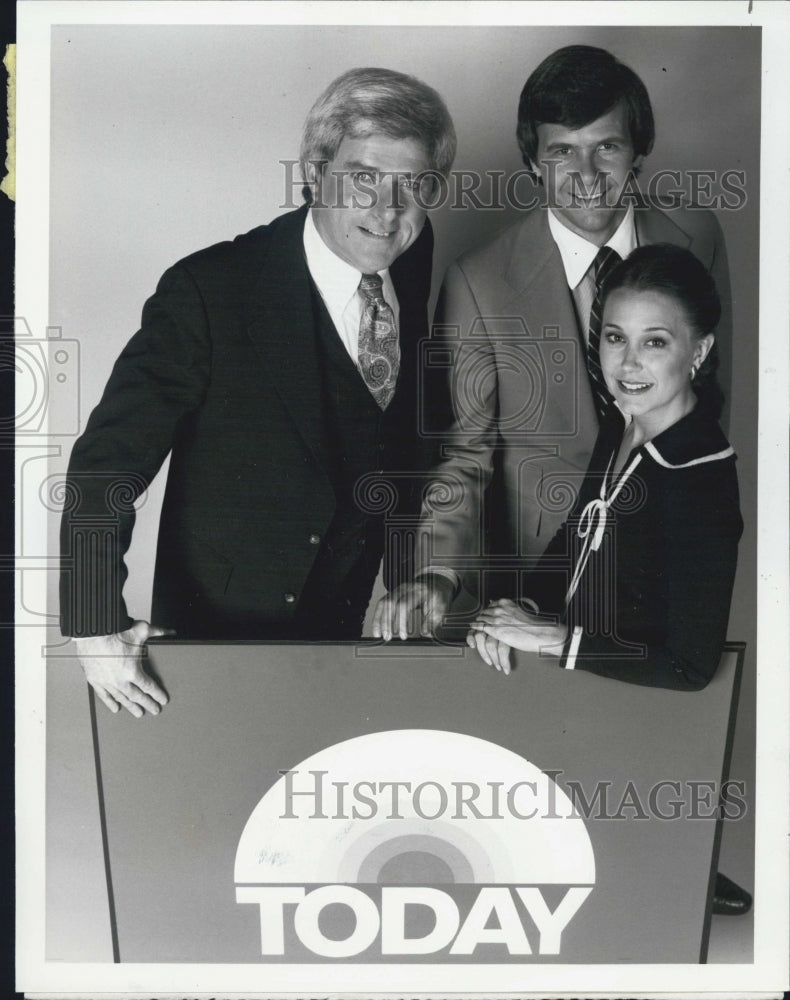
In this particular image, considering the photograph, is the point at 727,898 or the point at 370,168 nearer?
the point at 370,168

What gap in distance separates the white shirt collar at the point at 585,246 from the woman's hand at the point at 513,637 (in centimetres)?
50

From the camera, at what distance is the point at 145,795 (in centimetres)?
148

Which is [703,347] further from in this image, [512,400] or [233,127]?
[233,127]

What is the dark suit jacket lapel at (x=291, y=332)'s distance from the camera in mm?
1429

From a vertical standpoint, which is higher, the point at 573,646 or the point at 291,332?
the point at 291,332

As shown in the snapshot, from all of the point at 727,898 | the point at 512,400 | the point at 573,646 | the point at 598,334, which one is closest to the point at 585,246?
the point at 598,334

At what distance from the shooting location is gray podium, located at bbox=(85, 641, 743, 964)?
145 cm

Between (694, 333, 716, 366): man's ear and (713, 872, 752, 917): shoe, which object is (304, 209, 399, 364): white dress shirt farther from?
(713, 872, 752, 917): shoe

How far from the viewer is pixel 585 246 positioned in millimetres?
1441

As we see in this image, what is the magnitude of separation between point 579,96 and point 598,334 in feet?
1.15

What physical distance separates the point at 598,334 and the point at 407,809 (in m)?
0.78

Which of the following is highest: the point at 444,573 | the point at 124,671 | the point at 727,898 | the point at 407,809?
the point at 444,573

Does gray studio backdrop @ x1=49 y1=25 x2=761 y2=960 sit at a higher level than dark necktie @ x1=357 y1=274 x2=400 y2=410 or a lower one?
higher

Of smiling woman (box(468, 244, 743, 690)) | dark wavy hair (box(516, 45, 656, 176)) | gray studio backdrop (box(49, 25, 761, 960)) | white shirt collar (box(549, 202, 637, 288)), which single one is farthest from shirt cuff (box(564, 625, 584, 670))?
dark wavy hair (box(516, 45, 656, 176))
